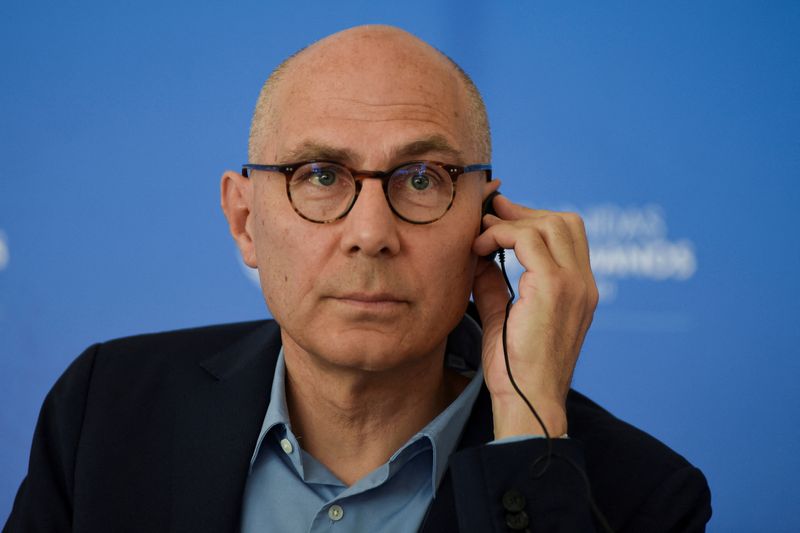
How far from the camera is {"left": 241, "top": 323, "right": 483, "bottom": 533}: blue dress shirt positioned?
71.2 inches

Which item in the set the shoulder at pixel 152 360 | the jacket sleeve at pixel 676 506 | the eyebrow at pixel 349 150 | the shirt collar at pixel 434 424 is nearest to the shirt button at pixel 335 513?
the shirt collar at pixel 434 424

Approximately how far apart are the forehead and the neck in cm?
46

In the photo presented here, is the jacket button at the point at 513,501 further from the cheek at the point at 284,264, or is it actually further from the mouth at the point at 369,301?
the cheek at the point at 284,264

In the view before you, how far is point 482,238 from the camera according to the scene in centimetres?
189

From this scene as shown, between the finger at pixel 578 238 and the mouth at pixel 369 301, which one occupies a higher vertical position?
the finger at pixel 578 238

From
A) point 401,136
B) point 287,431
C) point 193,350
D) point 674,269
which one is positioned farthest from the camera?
point 674,269

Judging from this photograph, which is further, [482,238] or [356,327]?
[482,238]

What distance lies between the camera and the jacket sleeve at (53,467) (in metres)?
1.92

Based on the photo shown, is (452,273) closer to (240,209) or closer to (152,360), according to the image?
(240,209)

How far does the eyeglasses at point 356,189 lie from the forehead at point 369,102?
0.04 metres

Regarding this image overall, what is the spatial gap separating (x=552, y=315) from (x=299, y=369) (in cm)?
58

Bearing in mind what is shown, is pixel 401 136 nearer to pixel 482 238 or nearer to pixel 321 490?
pixel 482 238

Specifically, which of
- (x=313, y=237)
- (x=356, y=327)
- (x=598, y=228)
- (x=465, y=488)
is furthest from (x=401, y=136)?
(x=598, y=228)

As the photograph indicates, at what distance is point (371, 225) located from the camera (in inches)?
66.5
